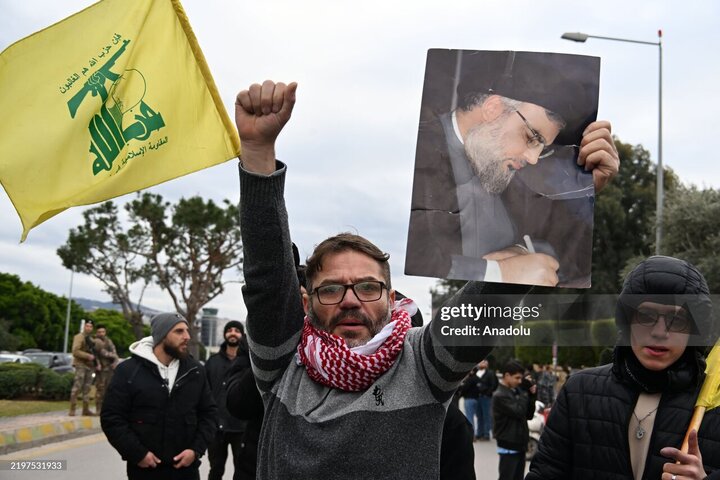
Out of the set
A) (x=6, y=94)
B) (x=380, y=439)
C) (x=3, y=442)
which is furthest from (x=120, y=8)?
(x=3, y=442)

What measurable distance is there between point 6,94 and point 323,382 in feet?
7.15

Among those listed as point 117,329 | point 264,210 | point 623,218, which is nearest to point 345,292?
point 264,210

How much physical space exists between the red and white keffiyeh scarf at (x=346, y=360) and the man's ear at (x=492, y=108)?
0.70 meters

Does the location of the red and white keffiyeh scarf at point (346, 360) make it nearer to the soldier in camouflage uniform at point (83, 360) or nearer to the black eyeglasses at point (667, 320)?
the black eyeglasses at point (667, 320)

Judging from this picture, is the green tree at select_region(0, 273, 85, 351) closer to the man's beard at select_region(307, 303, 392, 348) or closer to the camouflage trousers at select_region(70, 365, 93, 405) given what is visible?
the camouflage trousers at select_region(70, 365, 93, 405)

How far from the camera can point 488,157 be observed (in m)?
2.12

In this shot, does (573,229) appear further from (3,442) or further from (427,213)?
(3,442)

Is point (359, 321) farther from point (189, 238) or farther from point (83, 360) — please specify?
point (189, 238)

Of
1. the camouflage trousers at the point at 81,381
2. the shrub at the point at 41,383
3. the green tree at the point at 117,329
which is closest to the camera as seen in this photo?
the camouflage trousers at the point at 81,381

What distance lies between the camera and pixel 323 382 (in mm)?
2396

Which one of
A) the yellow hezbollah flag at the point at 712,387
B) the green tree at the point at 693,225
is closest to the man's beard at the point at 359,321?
the yellow hezbollah flag at the point at 712,387

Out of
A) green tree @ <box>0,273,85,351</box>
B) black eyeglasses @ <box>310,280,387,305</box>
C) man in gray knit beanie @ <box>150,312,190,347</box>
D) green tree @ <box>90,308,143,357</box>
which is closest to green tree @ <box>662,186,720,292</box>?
man in gray knit beanie @ <box>150,312,190,347</box>

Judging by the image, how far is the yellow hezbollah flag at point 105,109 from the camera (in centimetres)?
337

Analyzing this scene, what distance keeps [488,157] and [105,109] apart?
208 centimetres
